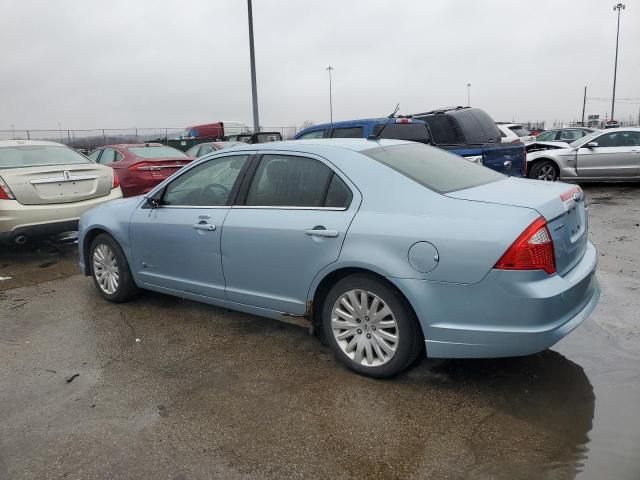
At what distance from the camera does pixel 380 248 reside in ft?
10.5

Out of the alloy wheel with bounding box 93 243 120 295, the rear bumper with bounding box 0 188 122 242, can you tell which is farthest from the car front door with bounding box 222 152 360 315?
the rear bumper with bounding box 0 188 122 242

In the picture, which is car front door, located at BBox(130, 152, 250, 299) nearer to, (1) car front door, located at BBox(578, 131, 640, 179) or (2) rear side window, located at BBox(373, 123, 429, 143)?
(2) rear side window, located at BBox(373, 123, 429, 143)

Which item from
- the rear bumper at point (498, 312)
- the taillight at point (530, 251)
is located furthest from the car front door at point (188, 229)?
the taillight at point (530, 251)

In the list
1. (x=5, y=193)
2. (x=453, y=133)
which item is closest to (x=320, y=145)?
(x=5, y=193)

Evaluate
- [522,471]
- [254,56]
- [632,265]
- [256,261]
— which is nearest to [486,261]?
[522,471]

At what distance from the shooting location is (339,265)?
3371 millimetres

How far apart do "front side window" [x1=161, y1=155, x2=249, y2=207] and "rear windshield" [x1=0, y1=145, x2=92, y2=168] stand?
3.69 metres

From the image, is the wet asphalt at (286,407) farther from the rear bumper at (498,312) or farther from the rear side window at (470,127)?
the rear side window at (470,127)

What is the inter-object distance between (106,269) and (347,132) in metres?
4.99

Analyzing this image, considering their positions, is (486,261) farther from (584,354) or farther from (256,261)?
(256,261)

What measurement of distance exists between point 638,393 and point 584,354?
1.86 feet

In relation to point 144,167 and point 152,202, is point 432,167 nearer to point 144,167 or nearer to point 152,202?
point 152,202

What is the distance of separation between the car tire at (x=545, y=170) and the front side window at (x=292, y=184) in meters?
10.4

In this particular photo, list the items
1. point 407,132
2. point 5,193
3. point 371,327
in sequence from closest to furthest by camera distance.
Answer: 1. point 371,327
2. point 5,193
3. point 407,132
